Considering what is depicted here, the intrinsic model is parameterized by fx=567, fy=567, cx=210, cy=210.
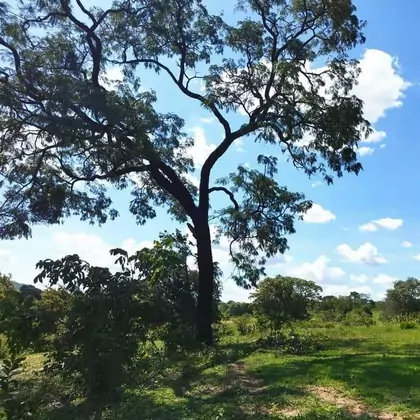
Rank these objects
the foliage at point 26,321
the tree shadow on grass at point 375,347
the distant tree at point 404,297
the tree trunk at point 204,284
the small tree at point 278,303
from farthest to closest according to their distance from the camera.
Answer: the distant tree at point 404,297, the small tree at point 278,303, the tree trunk at point 204,284, the tree shadow on grass at point 375,347, the foliage at point 26,321

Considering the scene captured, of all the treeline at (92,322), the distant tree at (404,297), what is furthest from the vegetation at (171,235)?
the distant tree at (404,297)

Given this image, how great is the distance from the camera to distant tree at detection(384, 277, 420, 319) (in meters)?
45.6

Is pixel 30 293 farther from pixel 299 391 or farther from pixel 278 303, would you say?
pixel 278 303

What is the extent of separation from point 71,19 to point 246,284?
9.62 meters

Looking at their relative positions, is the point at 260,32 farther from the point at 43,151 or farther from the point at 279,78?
the point at 43,151

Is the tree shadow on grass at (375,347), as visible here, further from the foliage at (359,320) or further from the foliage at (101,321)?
the foliage at (359,320)

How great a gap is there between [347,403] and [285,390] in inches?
47.0

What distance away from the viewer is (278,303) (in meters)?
22.0

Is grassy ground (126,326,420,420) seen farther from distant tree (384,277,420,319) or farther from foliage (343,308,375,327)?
distant tree (384,277,420,319)

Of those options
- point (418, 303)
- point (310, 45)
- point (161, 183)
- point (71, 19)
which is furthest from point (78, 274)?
point (418, 303)

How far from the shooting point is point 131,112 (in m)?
14.8

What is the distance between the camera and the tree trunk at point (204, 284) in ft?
54.0

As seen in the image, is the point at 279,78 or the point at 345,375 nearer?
the point at 345,375

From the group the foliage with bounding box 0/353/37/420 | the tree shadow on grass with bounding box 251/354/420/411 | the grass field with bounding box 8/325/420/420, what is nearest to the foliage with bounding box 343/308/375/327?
the tree shadow on grass with bounding box 251/354/420/411
